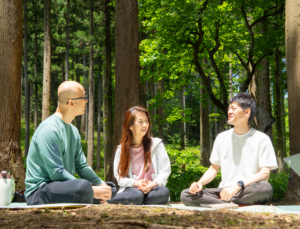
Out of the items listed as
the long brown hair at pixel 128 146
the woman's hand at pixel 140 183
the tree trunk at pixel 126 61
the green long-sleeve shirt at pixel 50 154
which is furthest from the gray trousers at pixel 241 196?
the tree trunk at pixel 126 61

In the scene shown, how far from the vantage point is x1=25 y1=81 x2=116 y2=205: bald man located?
314 cm

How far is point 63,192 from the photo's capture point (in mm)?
3141

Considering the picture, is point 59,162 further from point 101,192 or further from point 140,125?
point 140,125

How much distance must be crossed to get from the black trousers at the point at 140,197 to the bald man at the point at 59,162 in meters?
0.16

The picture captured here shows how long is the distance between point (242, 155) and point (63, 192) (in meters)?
2.09

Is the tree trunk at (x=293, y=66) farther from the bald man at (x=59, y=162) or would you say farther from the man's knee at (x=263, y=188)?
the bald man at (x=59, y=162)

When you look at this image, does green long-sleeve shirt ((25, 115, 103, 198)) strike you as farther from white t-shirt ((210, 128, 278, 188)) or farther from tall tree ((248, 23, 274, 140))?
tall tree ((248, 23, 274, 140))

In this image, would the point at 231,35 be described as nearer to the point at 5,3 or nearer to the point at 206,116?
the point at 206,116

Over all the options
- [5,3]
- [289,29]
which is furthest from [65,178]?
[289,29]

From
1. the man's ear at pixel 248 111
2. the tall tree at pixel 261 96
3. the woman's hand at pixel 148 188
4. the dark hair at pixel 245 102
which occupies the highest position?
the tall tree at pixel 261 96

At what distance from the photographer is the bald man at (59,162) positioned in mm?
3137

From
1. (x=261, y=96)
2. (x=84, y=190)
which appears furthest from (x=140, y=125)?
(x=261, y=96)

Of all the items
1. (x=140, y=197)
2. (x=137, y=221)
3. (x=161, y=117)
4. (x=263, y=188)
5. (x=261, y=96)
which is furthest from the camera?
(x=161, y=117)

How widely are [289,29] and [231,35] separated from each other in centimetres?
535
